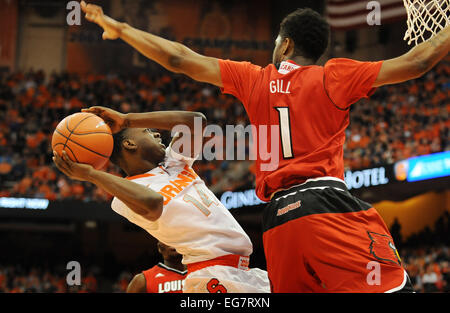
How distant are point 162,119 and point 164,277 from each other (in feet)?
5.50

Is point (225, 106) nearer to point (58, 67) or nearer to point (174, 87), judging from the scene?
point (174, 87)

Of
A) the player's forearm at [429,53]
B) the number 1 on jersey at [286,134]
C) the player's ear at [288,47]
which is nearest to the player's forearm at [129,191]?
the number 1 on jersey at [286,134]

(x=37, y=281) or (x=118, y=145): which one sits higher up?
(x=118, y=145)

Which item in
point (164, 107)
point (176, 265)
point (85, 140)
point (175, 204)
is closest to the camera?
point (85, 140)

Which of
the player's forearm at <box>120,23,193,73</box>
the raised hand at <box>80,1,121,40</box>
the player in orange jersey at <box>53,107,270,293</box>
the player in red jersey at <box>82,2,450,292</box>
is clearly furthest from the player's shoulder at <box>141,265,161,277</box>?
the raised hand at <box>80,1,121,40</box>

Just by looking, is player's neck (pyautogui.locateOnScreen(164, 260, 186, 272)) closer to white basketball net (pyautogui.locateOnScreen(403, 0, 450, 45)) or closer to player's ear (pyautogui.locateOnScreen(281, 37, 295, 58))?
player's ear (pyautogui.locateOnScreen(281, 37, 295, 58))

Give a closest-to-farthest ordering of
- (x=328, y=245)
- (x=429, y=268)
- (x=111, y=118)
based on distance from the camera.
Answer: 1. (x=328, y=245)
2. (x=111, y=118)
3. (x=429, y=268)

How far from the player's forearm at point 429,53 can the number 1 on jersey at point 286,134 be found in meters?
0.66

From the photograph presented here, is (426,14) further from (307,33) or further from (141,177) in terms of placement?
(141,177)

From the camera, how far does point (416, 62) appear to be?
107 inches

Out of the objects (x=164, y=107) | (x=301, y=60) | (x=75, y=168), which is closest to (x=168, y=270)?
(x=75, y=168)

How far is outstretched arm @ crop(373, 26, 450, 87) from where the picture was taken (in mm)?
2732

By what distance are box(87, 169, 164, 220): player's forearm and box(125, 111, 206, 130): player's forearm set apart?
1.69 feet

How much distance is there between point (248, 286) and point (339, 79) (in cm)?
133
